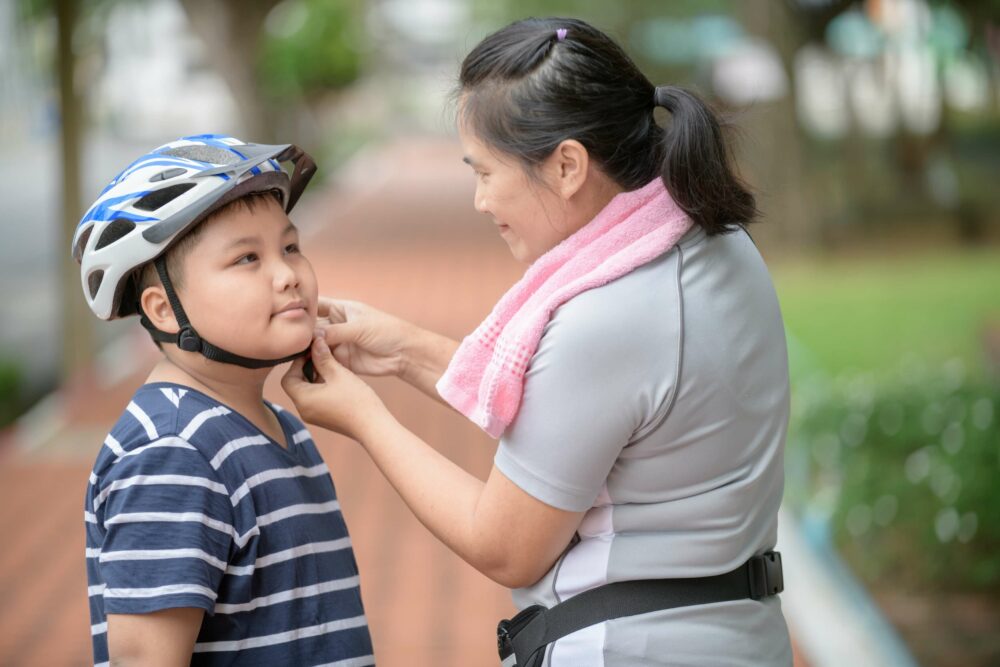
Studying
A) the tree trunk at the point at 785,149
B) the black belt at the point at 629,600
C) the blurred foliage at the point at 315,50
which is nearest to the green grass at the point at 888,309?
the tree trunk at the point at 785,149

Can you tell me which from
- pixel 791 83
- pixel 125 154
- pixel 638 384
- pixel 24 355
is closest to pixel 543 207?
pixel 638 384

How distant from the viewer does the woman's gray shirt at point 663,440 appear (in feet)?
5.77

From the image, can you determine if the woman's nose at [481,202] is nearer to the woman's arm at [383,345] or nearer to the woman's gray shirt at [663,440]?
the woman's gray shirt at [663,440]

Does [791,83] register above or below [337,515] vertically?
below

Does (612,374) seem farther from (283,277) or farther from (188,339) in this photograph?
(188,339)

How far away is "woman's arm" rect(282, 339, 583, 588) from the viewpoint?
1.81 metres

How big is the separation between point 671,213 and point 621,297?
0.17 meters

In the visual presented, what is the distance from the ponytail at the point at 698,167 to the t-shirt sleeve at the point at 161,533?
2.68 ft

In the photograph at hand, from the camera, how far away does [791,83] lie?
14.7m

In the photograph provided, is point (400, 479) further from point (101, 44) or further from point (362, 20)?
point (362, 20)

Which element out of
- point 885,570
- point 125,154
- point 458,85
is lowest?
point 125,154

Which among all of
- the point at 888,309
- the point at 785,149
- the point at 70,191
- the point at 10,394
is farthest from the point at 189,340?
the point at 785,149

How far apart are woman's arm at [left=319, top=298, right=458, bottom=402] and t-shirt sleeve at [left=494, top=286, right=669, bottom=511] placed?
53cm

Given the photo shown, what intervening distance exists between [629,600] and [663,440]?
0.25 metres
